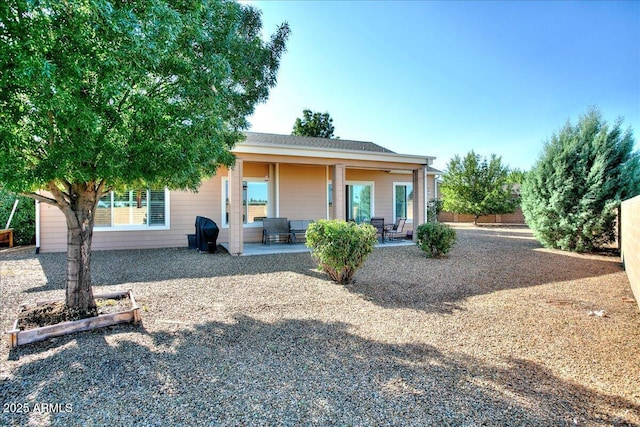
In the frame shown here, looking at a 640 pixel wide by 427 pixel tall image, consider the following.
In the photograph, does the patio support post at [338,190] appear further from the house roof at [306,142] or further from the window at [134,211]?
the window at [134,211]

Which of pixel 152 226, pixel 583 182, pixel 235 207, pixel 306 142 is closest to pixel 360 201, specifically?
pixel 306 142

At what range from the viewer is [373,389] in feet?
8.56

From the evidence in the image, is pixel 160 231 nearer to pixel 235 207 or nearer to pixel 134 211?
pixel 134 211

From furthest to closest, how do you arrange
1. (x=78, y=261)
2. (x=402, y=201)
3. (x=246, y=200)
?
(x=402, y=201) → (x=246, y=200) → (x=78, y=261)

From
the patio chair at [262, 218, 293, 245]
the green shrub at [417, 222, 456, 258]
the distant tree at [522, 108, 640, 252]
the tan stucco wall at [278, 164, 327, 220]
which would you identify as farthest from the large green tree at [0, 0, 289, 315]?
the distant tree at [522, 108, 640, 252]

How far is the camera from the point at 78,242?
4.01m

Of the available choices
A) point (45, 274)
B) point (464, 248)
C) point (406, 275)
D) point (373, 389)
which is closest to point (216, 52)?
point (373, 389)

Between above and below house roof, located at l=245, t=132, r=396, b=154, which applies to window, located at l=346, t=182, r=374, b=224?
below

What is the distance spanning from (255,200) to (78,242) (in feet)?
27.8

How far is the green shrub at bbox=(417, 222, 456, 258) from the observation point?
8820 mm

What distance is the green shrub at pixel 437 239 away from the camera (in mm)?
8820

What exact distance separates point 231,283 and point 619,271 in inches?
365

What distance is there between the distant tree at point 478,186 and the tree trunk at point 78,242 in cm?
2292

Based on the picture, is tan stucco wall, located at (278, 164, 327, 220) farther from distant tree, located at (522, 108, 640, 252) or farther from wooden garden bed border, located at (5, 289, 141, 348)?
wooden garden bed border, located at (5, 289, 141, 348)
